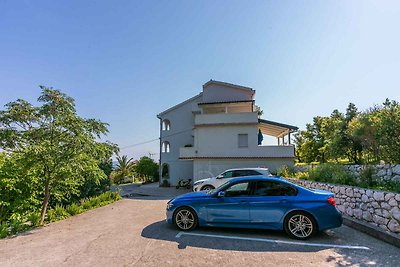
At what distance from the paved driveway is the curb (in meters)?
0.16

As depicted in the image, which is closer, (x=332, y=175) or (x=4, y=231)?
(x=4, y=231)

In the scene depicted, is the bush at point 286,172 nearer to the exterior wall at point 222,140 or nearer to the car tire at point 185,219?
the exterior wall at point 222,140

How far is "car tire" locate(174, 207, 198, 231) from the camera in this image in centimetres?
A: 641

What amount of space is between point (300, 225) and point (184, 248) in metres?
2.90

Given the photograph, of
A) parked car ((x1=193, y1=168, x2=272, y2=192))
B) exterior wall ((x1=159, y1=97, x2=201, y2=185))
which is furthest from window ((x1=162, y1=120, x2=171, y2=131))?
parked car ((x1=193, y1=168, x2=272, y2=192))

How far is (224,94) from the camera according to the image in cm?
2241

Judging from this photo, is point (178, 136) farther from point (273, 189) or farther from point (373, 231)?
point (373, 231)

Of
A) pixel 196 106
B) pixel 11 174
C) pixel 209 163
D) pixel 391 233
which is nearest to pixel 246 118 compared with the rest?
pixel 209 163

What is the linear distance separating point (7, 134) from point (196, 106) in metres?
17.7

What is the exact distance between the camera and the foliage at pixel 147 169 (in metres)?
28.0

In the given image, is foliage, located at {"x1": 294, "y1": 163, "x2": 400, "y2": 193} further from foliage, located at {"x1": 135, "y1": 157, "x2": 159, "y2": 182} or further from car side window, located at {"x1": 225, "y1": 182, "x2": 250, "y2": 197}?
foliage, located at {"x1": 135, "y1": 157, "x2": 159, "y2": 182}

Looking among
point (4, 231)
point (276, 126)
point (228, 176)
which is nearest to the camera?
point (4, 231)

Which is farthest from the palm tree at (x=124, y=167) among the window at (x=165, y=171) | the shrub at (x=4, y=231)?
the shrub at (x=4, y=231)

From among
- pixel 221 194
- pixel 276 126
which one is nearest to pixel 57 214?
pixel 221 194
